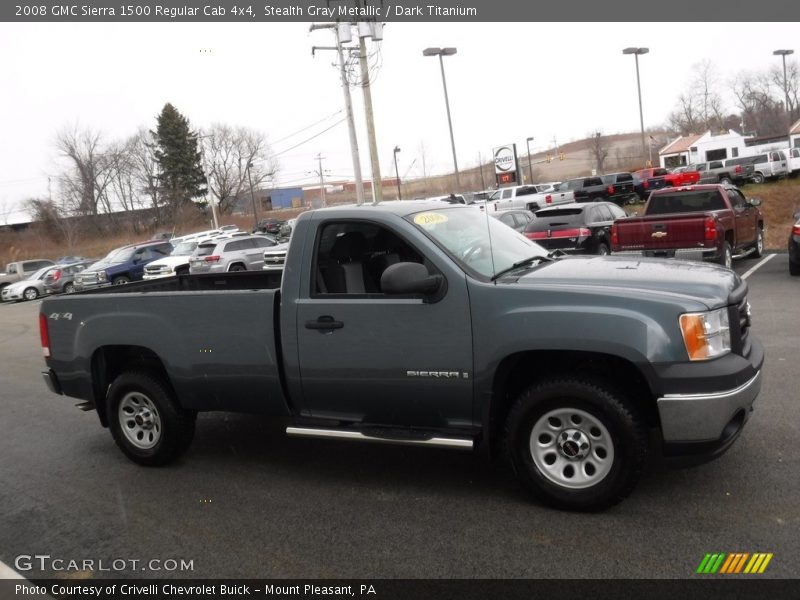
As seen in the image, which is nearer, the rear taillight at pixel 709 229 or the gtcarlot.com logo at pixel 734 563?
the gtcarlot.com logo at pixel 734 563

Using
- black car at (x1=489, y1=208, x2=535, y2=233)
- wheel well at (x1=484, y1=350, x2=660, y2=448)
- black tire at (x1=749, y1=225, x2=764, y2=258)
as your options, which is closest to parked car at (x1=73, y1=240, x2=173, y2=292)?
black car at (x1=489, y1=208, x2=535, y2=233)

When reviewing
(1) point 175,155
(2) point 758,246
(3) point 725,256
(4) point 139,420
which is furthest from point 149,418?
(1) point 175,155

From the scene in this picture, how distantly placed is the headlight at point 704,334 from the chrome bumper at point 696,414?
0.23 meters

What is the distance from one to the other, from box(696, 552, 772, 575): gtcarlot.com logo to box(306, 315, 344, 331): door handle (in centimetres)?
253

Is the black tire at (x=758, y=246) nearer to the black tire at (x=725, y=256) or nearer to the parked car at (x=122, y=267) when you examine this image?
the black tire at (x=725, y=256)

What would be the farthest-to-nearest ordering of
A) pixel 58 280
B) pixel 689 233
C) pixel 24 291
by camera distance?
pixel 58 280, pixel 24 291, pixel 689 233

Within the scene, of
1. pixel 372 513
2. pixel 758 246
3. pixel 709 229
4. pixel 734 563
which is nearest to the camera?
pixel 734 563

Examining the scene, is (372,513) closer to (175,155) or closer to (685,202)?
(685,202)

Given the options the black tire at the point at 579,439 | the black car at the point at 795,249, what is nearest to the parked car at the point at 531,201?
the black car at the point at 795,249

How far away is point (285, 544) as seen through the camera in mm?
4070

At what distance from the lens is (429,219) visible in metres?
4.84

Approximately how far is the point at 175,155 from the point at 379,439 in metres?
84.0

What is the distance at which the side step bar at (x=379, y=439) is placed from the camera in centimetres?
425
